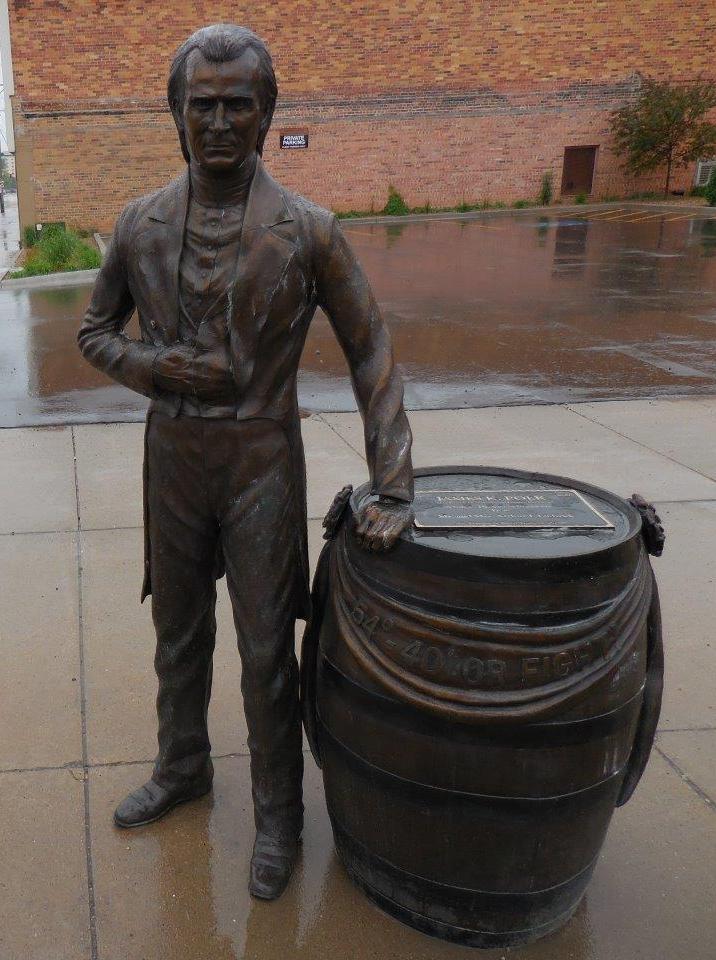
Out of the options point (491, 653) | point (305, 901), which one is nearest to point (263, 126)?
point (491, 653)

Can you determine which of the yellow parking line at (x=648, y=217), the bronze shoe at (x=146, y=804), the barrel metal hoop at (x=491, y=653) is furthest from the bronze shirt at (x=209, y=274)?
the yellow parking line at (x=648, y=217)

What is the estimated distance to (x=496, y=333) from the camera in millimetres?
11195

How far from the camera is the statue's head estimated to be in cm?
206

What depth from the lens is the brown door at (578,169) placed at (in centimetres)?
3120

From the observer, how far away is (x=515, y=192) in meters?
30.5

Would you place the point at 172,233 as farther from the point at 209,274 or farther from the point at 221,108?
the point at 221,108

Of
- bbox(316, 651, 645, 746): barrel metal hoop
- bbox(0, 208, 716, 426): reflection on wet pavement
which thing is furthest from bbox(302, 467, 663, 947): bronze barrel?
bbox(0, 208, 716, 426): reflection on wet pavement

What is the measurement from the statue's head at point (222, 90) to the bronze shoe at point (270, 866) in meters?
1.88

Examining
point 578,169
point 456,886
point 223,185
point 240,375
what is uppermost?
point 223,185

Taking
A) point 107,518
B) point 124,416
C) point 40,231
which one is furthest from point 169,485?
point 40,231

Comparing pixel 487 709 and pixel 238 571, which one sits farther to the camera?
pixel 238 571

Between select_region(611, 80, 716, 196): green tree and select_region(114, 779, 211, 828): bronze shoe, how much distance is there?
3036 centimetres

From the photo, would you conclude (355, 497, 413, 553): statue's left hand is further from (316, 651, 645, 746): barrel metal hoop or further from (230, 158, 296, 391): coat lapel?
(230, 158, 296, 391): coat lapel

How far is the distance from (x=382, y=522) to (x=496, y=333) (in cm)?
928
